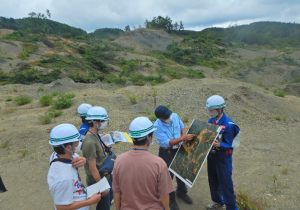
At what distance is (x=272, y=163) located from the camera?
10.1m

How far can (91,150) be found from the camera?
15.6 ft

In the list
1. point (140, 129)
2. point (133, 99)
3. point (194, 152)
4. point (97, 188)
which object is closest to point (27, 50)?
point (133, 99)

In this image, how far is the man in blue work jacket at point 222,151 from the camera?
565cm

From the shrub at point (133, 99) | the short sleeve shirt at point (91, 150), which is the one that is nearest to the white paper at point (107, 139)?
the short sleeve shirt at point (91, 150)

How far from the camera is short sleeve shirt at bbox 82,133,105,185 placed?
477 cm

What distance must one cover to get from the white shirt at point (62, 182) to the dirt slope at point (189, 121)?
3542 millimetres

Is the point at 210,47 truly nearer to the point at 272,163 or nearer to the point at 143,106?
the point at 143,106

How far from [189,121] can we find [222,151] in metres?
8.53

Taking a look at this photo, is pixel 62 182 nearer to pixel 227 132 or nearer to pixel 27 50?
pixel 227 132

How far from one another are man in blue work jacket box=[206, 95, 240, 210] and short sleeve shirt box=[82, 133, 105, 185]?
1.52 metres

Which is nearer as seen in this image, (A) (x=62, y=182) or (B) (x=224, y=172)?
(A) (x=62, y=182)

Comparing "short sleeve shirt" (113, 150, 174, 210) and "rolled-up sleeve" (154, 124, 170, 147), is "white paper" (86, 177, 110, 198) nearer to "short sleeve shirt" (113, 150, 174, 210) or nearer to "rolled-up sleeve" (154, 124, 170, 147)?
"short sleeve shirt" (113, 150, 174, 210)

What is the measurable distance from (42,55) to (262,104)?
34.7 meters

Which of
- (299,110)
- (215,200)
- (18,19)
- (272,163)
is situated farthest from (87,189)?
(18,19)
